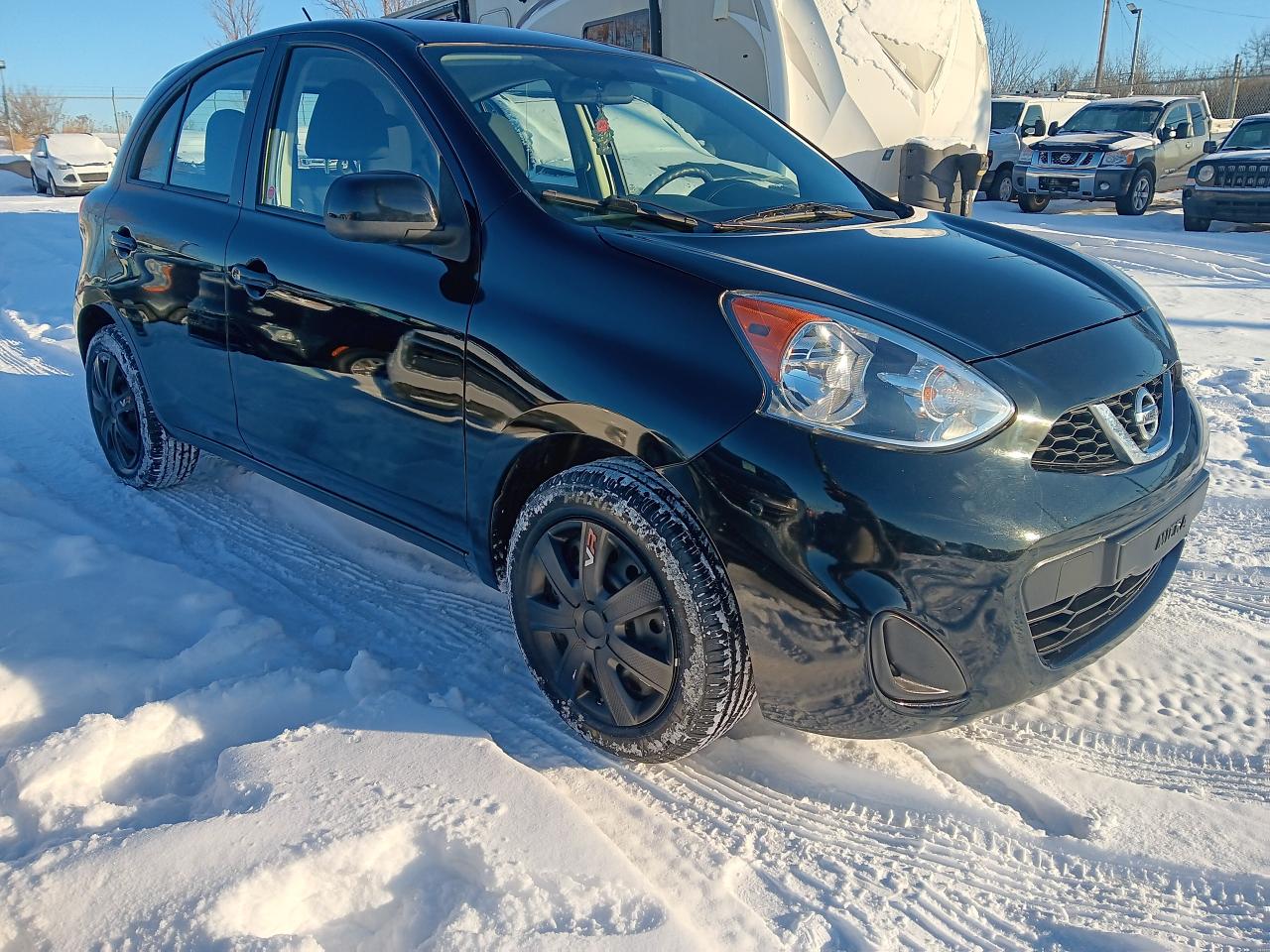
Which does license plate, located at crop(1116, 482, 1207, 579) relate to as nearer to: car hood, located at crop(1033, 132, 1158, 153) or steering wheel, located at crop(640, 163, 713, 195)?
steering wheel, located at crop(640, 163, 713, 195)

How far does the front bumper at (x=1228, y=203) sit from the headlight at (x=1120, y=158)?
203 cm

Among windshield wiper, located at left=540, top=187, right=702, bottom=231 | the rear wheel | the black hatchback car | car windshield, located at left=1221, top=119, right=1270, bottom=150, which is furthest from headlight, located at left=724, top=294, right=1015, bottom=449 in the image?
car windshield, located at left=1221, top=119, right=1270, bottom=150

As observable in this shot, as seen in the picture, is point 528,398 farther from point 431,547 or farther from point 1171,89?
point 1171,89

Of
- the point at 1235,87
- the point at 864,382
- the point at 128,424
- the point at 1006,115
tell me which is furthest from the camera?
the point at 1235,87

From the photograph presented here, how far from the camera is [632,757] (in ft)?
7.82

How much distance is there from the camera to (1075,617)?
7.18 feet

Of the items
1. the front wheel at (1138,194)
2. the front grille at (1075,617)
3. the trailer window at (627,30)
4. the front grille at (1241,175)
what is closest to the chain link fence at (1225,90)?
the front wheel at (1138,194)

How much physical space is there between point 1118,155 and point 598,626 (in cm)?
1508

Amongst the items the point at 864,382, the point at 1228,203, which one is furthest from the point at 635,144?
the point at 1228,203

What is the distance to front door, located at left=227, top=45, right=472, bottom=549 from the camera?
265cm

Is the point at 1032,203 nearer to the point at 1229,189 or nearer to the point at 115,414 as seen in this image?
the point at 1229,189

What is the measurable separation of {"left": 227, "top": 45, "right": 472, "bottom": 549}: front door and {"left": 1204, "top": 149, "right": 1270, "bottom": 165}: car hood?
12773 millimetres

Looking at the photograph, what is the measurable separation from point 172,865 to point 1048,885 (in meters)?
1.76

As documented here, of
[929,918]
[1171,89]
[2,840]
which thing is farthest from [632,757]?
[1171,89]
